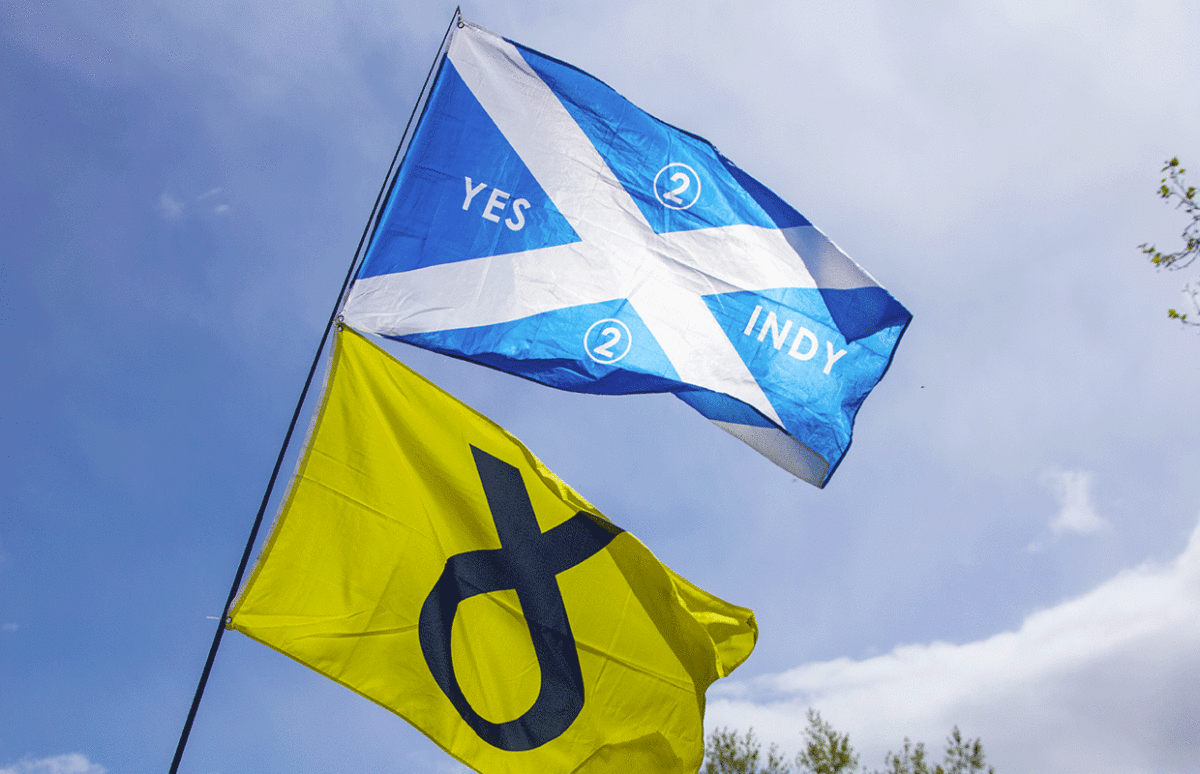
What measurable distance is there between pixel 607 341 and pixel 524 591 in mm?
1920

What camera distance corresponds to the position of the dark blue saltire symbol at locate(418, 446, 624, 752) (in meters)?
5.33

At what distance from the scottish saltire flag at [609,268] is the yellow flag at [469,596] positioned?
67 centimetres

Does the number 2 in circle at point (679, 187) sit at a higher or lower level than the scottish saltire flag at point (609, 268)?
higher

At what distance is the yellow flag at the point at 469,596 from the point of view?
5047 millimetres

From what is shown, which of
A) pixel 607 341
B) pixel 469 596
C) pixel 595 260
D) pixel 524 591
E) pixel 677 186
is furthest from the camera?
pixel 677 186

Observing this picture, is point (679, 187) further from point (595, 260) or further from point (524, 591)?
point (524, 591)

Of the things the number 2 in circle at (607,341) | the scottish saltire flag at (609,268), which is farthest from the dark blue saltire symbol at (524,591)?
the number 2 in circle at (607,341)

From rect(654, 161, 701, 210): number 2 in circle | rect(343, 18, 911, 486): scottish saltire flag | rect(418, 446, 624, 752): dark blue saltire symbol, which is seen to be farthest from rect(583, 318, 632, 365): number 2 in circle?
rect(654, 161, 701, 210): number 2 in circle

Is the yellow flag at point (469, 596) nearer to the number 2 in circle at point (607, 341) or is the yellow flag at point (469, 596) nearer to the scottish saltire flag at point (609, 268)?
the scottish saltire flag at point (609, 268)

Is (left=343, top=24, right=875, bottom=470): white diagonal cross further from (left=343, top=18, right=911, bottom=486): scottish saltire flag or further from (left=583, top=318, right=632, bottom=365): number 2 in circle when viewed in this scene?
(left=583, top=318, right=632, bottom=365): number 2 in circle

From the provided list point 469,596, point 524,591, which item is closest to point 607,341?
point 524,591

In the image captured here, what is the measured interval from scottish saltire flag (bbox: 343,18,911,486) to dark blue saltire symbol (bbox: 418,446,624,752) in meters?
0.90

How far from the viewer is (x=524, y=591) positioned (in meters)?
5.78

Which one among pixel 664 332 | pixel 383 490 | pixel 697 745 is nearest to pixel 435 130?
pixel 664 332
